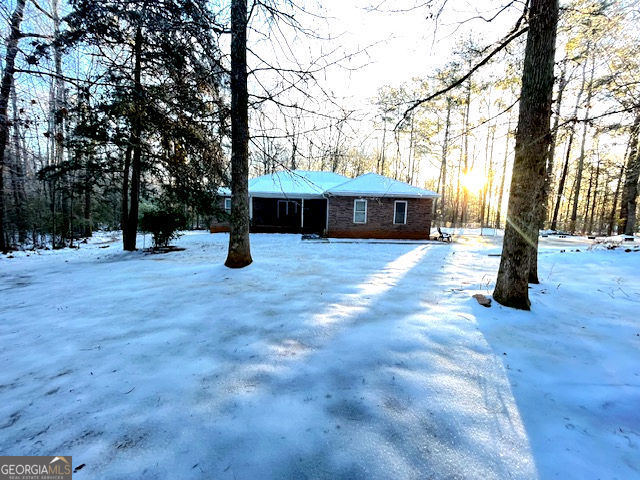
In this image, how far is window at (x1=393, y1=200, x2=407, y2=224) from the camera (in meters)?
16.3

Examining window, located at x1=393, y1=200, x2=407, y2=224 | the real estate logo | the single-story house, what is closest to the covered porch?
the single-story house

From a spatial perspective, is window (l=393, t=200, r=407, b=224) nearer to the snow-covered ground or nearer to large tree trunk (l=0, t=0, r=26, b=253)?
the snow-covered ground

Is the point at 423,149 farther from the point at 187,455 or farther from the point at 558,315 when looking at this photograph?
the point at 187,455

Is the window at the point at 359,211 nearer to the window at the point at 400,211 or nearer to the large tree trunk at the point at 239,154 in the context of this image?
the window at the point at 400,211

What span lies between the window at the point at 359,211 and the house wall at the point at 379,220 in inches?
6.9

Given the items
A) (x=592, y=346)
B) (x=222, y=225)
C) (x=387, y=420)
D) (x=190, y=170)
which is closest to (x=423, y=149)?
(x=222, y=225)

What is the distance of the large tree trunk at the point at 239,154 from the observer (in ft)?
19.6

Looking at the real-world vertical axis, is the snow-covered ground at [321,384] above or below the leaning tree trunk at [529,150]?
below

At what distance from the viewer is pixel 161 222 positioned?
10.5 m

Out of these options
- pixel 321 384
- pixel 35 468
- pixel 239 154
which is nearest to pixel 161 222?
pixel 239 154

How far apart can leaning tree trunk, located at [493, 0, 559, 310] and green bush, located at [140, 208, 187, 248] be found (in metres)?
10.3

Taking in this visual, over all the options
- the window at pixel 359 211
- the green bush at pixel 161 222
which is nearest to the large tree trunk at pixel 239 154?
the green bush at pixel 161 222

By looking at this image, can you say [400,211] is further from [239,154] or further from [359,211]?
[239,154]

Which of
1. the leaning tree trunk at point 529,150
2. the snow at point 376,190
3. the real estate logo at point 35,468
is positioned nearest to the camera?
the real estate logo at point 35,468
